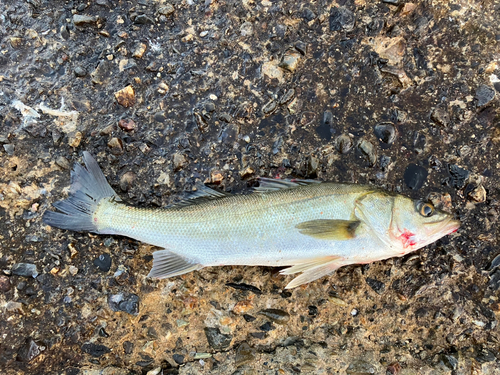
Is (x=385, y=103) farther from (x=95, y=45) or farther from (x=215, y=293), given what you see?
(x=95, y=45)

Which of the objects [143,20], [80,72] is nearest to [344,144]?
[143,20]

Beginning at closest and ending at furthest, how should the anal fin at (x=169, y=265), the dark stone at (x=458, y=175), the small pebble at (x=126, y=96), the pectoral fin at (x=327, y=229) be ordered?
the pectoral fin at (x=327, y=229), the anal fin at (x=169, y=265), the dark stone at (x=458, y=175), the small pebble at (x=126, y=96)

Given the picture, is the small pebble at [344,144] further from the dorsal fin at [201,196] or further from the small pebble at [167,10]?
the small pebble at [167,10]

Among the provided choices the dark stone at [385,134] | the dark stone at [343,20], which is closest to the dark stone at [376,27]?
the dark stone at [343,20]

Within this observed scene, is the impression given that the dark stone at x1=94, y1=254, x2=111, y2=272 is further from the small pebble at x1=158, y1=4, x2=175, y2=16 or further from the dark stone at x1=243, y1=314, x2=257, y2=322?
the small pebble at x1=158, y1=4, x2=175, y2=16

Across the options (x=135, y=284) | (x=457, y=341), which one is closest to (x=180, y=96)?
(x=135, y=284)

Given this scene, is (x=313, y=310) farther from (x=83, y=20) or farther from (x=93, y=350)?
(x=83, y=20)
